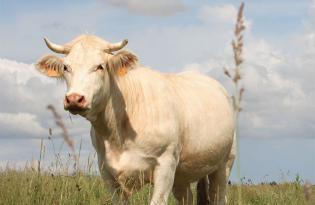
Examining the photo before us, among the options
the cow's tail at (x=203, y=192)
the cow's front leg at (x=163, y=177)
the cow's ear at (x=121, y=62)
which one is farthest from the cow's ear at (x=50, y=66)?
the cow's tail at (x=203, y=192)

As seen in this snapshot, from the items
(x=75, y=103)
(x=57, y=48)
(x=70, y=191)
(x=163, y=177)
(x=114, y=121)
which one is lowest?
(x=70, y=191)

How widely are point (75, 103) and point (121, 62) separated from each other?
122cm

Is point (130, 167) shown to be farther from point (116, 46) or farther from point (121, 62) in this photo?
point (116, 46)

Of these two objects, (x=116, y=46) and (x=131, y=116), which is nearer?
(x=116, y=46)

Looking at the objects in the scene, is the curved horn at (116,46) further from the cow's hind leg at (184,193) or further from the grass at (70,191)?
the cow's hind leg at (184,193)

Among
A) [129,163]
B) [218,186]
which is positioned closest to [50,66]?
[129,163]

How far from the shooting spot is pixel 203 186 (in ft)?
32.2

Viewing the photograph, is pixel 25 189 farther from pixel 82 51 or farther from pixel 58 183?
pixel 82 51

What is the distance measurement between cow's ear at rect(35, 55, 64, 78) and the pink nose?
1.06 m

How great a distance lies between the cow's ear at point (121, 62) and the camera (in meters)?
6.98

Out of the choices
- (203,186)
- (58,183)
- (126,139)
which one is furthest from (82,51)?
(203,186)

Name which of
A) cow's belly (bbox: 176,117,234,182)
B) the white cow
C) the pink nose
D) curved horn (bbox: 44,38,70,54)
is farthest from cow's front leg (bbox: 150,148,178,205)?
curved horn (bbox: 44,38,70,54)

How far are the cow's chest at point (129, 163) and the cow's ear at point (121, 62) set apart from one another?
3.26ft

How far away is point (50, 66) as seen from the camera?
7.19 metres
